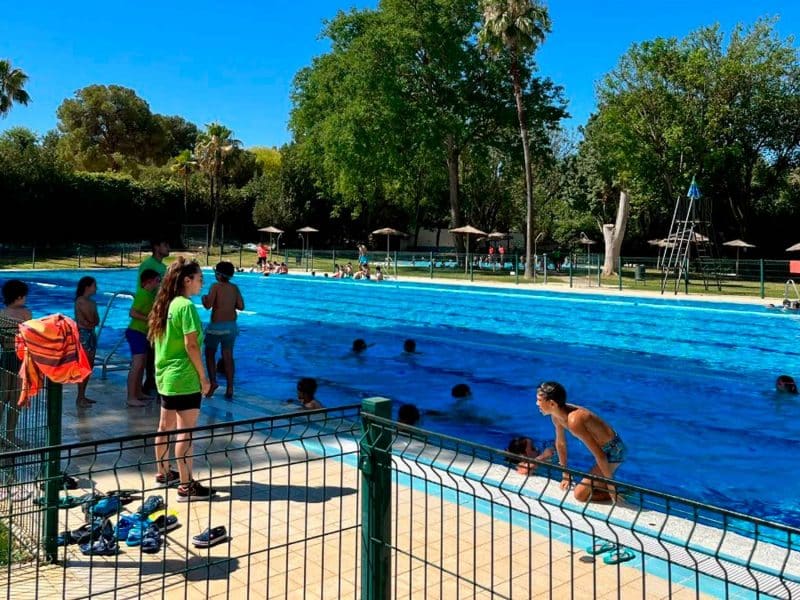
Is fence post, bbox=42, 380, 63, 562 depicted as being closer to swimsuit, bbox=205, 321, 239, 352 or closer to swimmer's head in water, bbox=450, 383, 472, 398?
swimsuit, bbox=205, 321, 239, 352

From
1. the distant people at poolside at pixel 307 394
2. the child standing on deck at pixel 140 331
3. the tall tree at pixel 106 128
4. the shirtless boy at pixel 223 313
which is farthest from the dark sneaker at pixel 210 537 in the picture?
the tall tree at pixel 106 128

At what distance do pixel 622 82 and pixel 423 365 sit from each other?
31.1 meters

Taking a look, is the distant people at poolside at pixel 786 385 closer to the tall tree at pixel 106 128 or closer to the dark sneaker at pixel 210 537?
the dark sneaker at pixel 210 537

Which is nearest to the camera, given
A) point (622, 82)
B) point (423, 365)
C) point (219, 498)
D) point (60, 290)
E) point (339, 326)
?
point (219, 498)

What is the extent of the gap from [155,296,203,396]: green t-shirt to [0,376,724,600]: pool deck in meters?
0.87

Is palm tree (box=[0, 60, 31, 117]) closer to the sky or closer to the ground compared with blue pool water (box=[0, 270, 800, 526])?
closer to the sky

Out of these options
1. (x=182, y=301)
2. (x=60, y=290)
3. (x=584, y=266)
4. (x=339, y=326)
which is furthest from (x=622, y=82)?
(x=182, y=301)

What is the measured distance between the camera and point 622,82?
40.5m

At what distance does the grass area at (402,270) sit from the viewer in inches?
1155

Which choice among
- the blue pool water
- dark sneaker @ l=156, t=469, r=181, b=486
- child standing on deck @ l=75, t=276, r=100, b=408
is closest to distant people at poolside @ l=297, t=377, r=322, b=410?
the blue pool water

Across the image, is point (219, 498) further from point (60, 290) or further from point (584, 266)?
point (584, 266)

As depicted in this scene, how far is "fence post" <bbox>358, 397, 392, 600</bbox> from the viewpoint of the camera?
331 centimetres

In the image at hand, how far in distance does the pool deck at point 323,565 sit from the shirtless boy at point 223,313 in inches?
150

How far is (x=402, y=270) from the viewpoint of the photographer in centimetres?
3862
